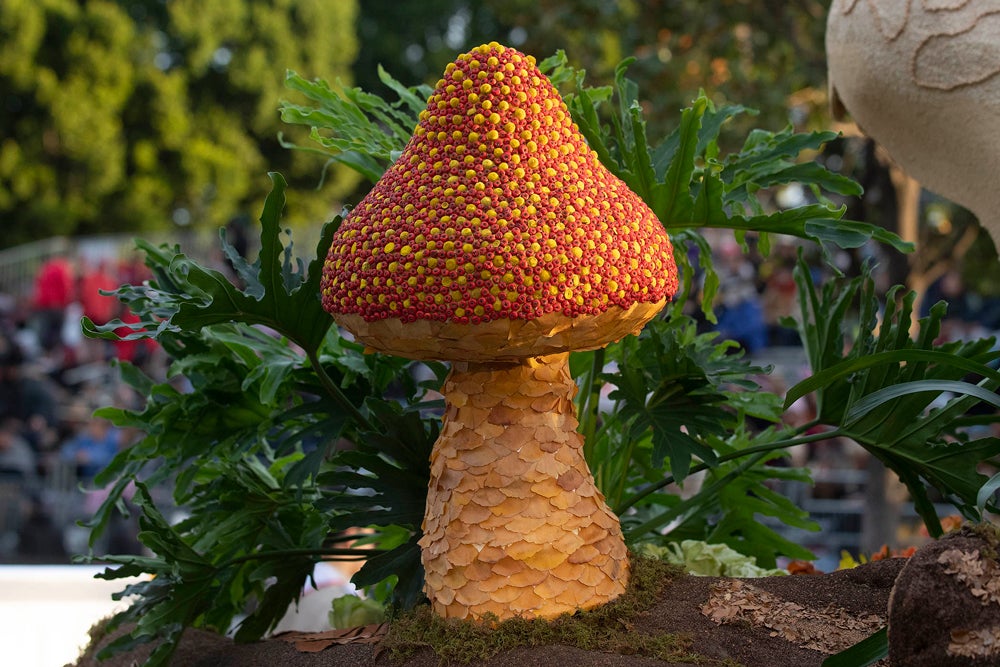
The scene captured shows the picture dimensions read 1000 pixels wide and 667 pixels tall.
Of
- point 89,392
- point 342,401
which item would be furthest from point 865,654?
point 89,392

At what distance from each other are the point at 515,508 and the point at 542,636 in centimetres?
21

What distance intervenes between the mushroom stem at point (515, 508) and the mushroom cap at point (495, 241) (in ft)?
0.43

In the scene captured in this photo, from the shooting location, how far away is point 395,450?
216 centimetres

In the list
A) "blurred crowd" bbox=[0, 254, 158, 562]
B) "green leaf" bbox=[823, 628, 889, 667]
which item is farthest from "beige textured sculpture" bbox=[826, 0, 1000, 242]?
"blurred crowd" bbox=[0, 254, 158, 562]

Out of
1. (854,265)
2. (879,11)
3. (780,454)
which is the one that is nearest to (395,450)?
(780,454)

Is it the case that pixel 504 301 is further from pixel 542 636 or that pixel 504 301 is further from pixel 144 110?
pixel 144 110

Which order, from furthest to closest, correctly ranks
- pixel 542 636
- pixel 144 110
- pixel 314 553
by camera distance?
pixel 144 110
pixel 314 553
pixel 542 636

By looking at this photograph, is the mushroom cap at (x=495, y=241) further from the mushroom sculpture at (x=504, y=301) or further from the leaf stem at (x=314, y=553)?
the leaf stem at (x=314, y=553)

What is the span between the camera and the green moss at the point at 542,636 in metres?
1.75

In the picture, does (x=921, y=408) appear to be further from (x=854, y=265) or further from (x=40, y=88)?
(x=40, y=88)

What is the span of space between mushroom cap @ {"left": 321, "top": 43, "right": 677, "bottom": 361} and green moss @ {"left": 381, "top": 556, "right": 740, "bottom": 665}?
446 mm

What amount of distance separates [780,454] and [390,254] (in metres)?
1.29

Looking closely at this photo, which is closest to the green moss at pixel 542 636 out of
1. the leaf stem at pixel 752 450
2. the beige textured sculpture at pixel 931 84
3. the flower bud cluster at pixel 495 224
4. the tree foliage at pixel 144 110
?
the leaf stem at pixel 752 450

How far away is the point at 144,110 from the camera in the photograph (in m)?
18.4
